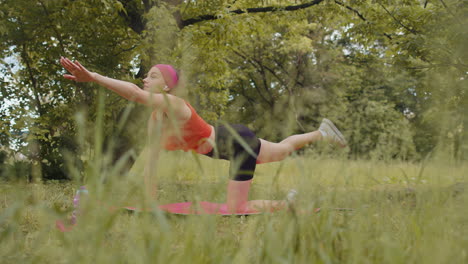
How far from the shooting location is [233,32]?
227 inches

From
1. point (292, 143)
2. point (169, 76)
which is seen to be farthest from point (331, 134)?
point (169, 76)

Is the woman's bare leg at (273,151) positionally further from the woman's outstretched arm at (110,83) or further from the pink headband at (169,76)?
the woman's outstretched arm at (110,83)

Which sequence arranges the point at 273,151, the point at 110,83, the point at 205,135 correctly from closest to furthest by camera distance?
1. the point at 110,83
2. the point at 205,135
3. the point at 273,151

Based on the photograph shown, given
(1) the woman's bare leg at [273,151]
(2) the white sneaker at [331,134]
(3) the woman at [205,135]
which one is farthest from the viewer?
(2) the white sneaker at [331,134]

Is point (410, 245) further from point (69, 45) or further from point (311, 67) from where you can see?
point (311, 67)

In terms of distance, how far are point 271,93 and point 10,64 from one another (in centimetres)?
1487

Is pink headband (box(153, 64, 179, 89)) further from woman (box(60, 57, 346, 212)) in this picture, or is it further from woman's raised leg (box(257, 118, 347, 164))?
woman's raised leg (box(257, 118, 347, 164))

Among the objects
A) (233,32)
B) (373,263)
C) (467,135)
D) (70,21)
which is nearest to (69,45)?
(70,21)

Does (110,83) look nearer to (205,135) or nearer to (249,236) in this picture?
(205,135)

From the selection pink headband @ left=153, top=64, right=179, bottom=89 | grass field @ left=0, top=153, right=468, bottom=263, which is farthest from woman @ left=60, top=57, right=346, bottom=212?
grass field @ left=0, top=153, right=468, bottom=263

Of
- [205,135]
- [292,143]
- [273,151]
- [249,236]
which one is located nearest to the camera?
[249,236]

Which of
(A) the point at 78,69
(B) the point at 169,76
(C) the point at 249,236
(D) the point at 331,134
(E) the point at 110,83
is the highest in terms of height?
(B) the point at 169,76

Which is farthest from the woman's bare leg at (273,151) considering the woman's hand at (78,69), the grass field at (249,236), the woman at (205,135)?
the grass field at (249,236)

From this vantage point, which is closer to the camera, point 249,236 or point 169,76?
point 249,236
